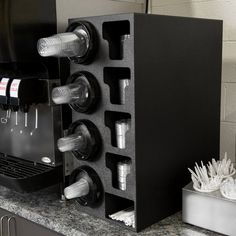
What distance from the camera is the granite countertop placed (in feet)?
3.11

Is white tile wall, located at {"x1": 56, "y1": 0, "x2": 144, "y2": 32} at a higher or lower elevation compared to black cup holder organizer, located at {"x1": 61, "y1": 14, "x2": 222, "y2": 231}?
higher

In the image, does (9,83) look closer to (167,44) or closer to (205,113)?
(167,44)

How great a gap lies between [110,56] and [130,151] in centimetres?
23

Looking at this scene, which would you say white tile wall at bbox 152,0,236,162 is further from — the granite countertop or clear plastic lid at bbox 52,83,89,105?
clear plastic lid at bbox 52,83,89,105

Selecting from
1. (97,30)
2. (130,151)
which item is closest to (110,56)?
(97,30)

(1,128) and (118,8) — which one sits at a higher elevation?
(118,8)

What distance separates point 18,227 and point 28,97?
39cm

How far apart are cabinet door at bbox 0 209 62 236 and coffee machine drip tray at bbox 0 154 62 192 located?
10 centimetres

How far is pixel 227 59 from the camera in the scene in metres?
1.30

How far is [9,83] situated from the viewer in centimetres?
108

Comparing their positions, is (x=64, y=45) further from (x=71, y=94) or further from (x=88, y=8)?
(x=88, y=8)

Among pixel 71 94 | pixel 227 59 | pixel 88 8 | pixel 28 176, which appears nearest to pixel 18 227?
pixel 28 176

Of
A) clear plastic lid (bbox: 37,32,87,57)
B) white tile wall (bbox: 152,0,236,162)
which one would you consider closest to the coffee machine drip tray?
clear plastic lid (bbox: 37,32,87,57)

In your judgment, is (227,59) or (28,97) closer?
(28,97)
